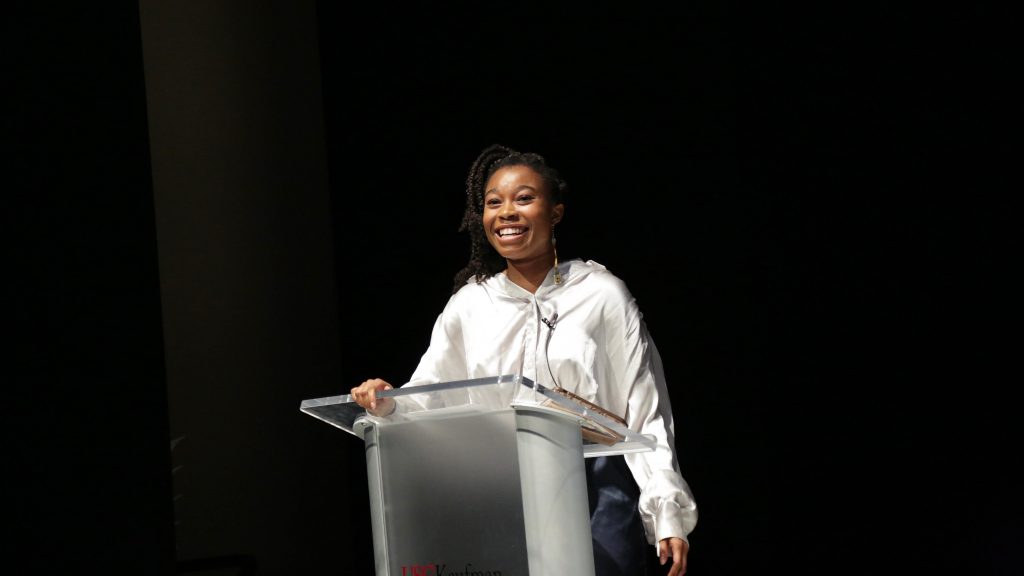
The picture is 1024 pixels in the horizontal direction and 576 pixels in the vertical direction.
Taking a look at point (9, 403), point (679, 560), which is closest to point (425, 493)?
point (679, 560)

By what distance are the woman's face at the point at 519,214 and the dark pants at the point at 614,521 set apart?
0.54m

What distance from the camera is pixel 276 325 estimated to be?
360 centimetres

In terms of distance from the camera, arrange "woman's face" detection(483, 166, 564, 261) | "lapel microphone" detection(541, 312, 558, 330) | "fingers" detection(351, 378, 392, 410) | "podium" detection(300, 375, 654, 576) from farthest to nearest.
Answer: "woman's face" detection(483, 166, 564, 261) → "lapel microphone" detection(541, 312, 558, 330) → "fingers" detection(351, 378, 392, 410) → "podium" detection(300, 375, 654, 576)

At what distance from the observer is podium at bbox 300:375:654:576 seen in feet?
5.32

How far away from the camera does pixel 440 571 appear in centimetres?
164

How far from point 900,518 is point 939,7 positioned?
146cm

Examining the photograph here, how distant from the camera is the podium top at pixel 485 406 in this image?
5.33ft

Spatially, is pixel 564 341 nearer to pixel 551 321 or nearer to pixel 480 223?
pixel 551 321

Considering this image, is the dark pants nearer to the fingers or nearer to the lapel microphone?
the lapel microphone

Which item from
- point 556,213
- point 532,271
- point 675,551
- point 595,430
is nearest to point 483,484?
point 595,430

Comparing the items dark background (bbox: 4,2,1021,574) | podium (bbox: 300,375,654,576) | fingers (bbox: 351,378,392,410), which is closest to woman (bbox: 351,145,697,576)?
podium (bbox: 300,375,654,576)

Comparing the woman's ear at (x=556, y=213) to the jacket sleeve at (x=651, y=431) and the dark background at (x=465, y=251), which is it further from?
the dark background at (x=465, y=251)

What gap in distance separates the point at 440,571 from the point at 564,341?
0.81m

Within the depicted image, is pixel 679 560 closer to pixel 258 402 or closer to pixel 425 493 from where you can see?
pixel 425 493
